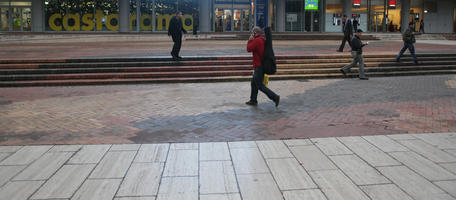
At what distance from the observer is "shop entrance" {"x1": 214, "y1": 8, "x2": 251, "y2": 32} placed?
37.2 metres

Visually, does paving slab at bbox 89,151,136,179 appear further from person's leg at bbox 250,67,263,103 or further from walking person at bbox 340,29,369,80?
walking person at bbox 340,29,369,80

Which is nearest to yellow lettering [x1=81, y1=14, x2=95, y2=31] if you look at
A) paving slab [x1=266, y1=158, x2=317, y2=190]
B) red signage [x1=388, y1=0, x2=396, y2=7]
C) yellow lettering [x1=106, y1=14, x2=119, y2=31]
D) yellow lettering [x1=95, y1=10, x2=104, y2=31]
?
yellow lettering [x1=95, y1=10, x2=104, y2=31]

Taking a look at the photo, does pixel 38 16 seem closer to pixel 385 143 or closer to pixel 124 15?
pixel 124 15

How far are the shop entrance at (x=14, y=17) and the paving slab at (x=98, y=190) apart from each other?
3406 cm

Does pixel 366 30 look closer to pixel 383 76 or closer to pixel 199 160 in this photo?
pixel 383 76

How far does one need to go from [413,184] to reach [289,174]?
1.27 m

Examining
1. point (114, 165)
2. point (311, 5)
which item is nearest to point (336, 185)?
point (114, 165)

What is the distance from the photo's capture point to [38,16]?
33906mm

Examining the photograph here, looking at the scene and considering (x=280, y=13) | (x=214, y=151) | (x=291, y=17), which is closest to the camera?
(x=214, y=151)

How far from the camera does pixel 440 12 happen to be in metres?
41.7

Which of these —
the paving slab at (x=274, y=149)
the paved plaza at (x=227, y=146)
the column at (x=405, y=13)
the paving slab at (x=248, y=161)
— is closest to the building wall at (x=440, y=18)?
the column at (x=405, y=13)

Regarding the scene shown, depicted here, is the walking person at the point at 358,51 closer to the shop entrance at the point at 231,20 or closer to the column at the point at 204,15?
the column at the point at 204,15

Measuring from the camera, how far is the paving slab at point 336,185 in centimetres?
401

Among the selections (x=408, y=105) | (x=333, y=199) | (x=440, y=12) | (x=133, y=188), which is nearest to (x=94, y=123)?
(x=133, y=188)
